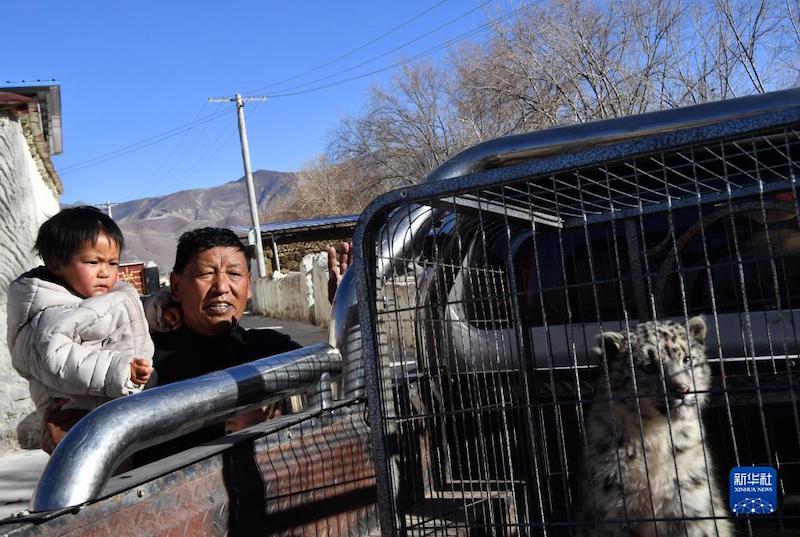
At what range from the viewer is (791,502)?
411 centimetres

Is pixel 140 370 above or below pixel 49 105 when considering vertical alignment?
below

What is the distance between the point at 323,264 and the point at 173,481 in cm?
2174

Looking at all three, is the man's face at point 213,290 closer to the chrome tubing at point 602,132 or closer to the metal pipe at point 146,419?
the metal pipe at point 146,419

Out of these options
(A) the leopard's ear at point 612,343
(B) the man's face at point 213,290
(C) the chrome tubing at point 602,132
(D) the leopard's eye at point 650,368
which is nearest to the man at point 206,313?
(B) the man's face at point 213,290

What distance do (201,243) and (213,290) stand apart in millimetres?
199

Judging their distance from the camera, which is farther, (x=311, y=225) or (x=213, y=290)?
(x=311, y=225)

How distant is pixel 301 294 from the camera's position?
27.2 m

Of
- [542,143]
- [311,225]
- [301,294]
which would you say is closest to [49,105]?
[301,294]

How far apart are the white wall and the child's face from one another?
53.2 feet

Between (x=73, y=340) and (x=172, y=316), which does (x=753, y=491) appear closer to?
(x=172, y=316)

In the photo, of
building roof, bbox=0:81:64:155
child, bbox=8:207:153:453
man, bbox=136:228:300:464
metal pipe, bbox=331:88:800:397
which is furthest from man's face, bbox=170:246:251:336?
building roof, bbox=0:81:64:155

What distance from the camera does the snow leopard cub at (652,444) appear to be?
12.6 feet

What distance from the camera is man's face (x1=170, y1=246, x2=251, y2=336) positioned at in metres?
3.46

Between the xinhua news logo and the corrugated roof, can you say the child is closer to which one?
the xinhua news logo
